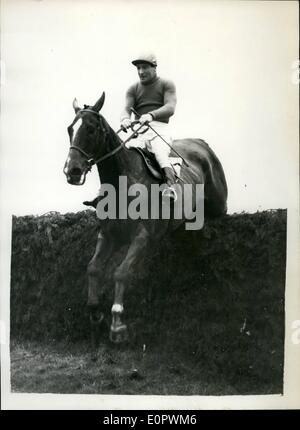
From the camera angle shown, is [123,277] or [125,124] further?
[125,124]

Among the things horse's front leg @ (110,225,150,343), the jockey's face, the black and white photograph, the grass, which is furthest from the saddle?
the grass

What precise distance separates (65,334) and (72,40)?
6.67 ft

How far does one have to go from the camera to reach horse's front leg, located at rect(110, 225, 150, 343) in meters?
3.61

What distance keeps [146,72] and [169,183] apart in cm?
78

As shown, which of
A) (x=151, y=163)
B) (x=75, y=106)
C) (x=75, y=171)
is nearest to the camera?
(x=75, y=171)

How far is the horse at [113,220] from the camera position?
11.4ft

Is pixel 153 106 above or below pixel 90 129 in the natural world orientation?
above

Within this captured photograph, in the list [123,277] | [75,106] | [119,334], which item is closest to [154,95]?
[75,106]

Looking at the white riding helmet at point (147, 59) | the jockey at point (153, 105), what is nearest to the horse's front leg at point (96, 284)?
the jockey at point (153, 105)

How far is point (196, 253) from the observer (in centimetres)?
393

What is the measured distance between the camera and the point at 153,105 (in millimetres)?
3855

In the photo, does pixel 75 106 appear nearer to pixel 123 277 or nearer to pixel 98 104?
pixel 98 104

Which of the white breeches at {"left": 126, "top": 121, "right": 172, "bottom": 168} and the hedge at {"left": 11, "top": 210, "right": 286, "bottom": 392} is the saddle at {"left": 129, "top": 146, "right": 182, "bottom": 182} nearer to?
the white breeches at {"left": 126, "top": 121, "right": 172, "bottom": 168}
